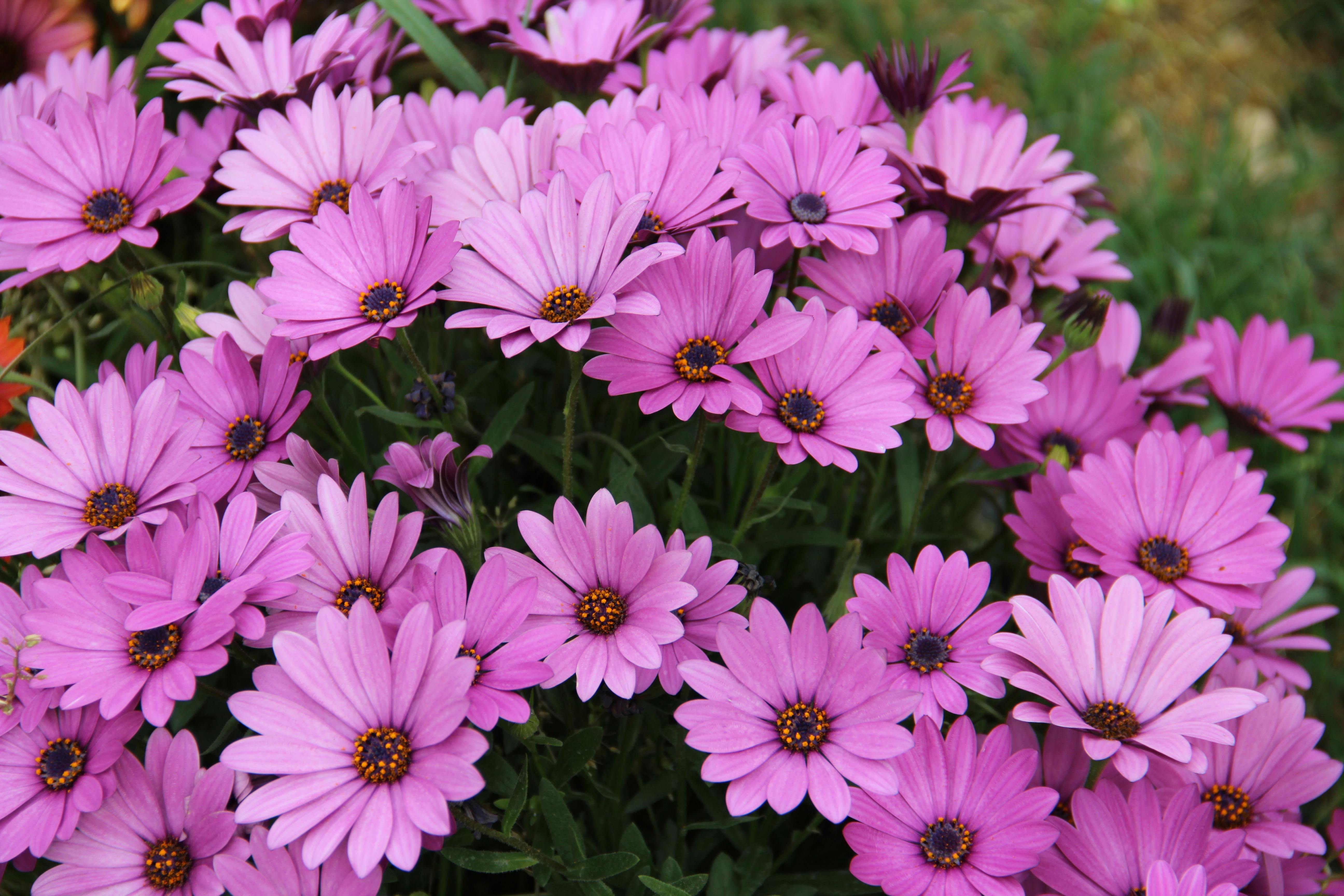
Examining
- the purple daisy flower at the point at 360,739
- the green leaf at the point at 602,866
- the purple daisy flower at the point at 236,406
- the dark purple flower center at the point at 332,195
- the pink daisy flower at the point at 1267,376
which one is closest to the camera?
the purple daisy flower at the point at 360,739

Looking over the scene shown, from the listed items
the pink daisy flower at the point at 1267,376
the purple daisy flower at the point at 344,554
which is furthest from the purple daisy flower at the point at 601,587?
the pink daisy flower at the point at 1267,376

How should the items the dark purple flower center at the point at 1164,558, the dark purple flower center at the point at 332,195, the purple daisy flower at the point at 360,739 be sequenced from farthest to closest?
the dark purple flower center at the point at 332,195 < the dark purple flower center at the point at 1164,558 < the purple daisy flower at the point at 360,739

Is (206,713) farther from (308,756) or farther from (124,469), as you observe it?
(308,756)

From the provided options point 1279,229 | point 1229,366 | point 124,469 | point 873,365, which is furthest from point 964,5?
point 124,469

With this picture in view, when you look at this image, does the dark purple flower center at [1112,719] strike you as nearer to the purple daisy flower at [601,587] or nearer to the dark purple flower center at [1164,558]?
the dark purple flower center at [1164,558]

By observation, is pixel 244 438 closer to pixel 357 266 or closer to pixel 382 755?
pixel 357 266

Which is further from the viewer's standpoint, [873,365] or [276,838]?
[873,365]
